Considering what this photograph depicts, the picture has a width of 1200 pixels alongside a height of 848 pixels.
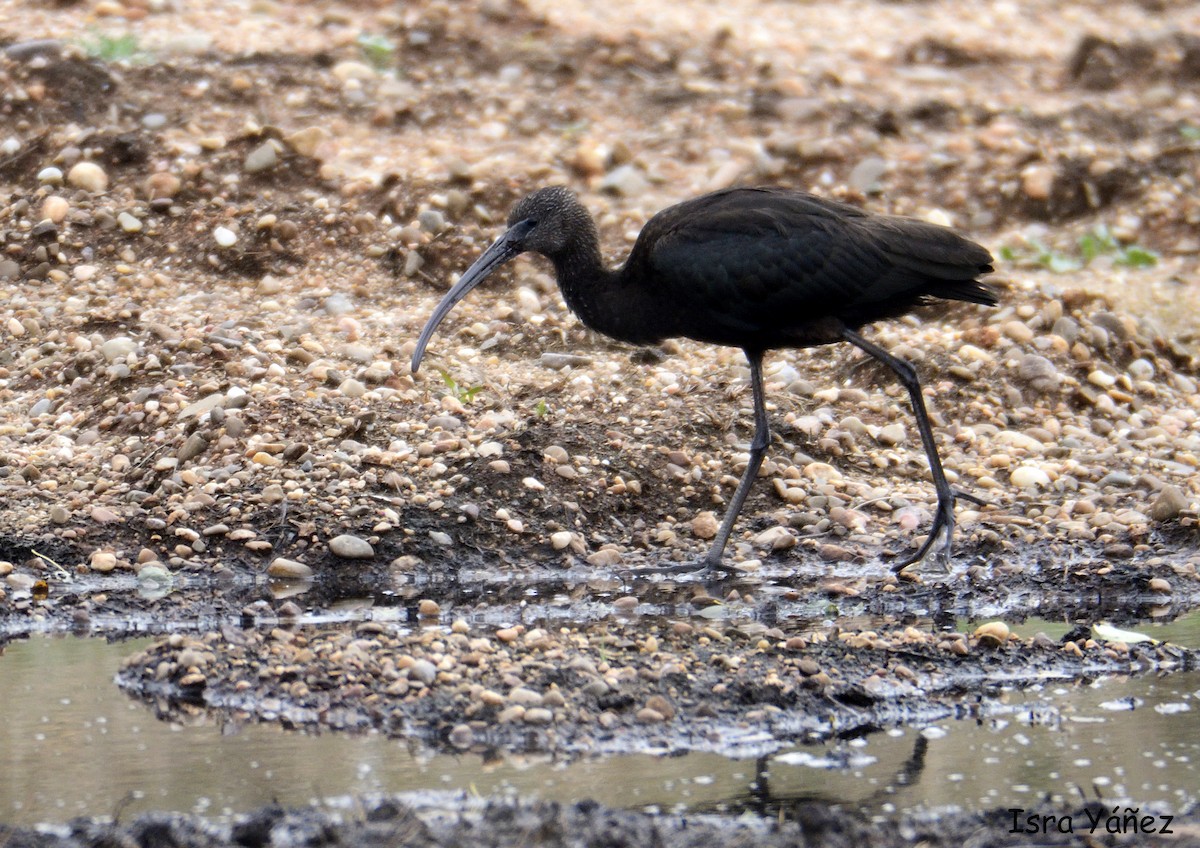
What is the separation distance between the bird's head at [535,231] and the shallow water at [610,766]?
2899 mm

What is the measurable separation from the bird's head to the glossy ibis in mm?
363

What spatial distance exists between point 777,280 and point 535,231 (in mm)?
1309

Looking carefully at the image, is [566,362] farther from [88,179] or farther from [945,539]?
[88,179]

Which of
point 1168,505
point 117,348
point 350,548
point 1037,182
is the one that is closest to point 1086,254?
point 1037,182

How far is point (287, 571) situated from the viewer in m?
6.54

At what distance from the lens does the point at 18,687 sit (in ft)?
17.7

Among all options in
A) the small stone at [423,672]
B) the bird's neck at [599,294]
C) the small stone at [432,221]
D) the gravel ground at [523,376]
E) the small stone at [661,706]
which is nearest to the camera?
the small stone at [661,706]

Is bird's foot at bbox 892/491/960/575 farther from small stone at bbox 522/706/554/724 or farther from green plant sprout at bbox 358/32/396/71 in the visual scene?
green plant sprout at bbox 358/32/396/71

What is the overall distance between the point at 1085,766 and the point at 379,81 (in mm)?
7472

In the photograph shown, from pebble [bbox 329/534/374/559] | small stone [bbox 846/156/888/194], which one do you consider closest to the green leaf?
small stone [bbox 846/156/888/194]

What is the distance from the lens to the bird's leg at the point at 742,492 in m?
6.71

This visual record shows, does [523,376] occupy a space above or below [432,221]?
below

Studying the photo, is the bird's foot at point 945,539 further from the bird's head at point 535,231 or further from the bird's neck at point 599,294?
the bird's head at point 535,231

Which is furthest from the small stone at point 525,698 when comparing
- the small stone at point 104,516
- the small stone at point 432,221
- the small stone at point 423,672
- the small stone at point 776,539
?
the small stone at point 432,221
